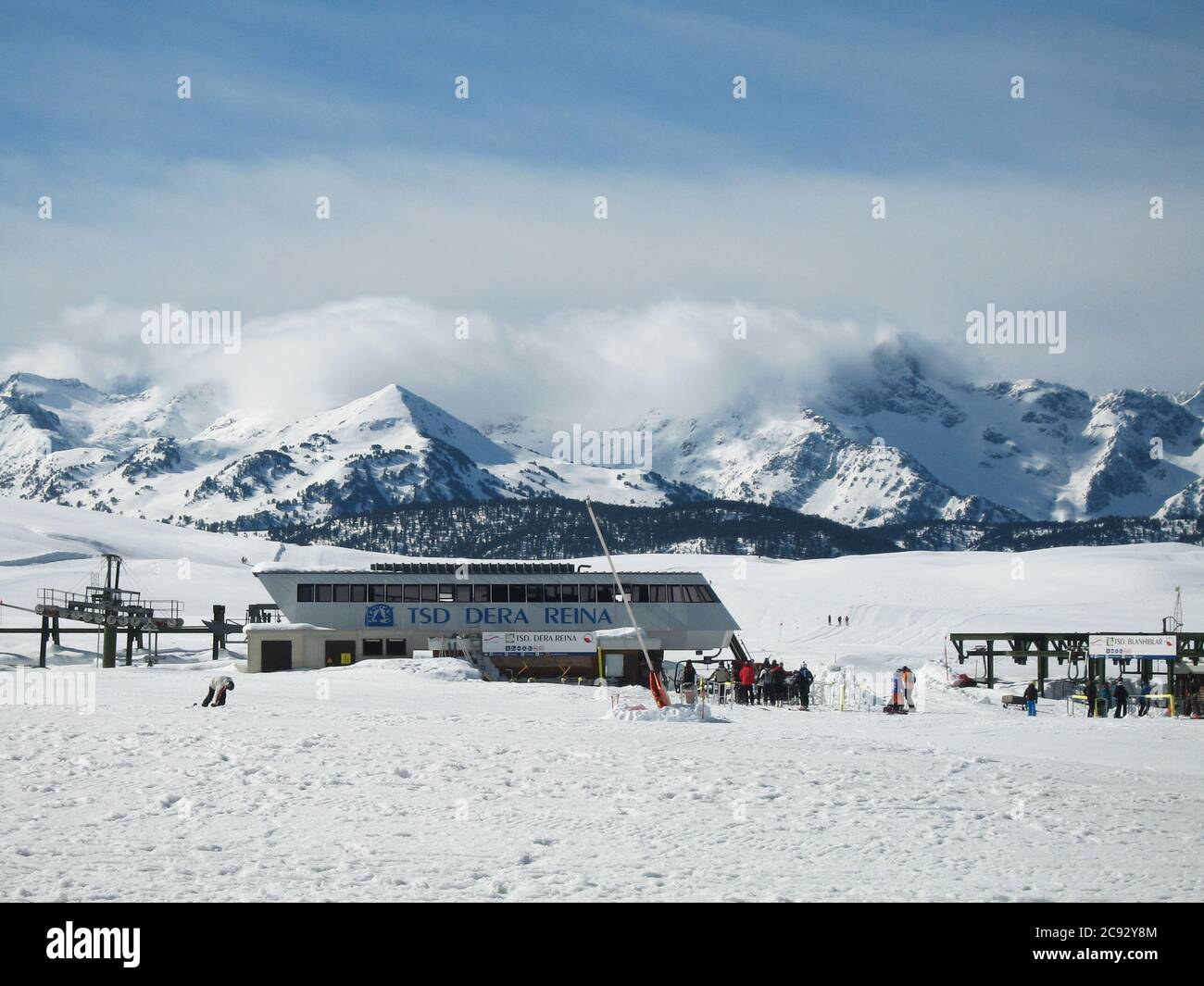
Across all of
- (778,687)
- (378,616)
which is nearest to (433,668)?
(378,616)

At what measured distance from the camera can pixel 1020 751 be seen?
1098 inches

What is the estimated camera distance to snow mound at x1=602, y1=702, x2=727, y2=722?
30.4 meters

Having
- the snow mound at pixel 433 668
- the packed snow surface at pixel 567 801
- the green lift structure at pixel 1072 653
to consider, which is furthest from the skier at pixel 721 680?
the green lift structure at pixel 1072 653

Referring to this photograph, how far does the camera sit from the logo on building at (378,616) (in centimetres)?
5344

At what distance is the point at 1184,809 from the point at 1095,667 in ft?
118

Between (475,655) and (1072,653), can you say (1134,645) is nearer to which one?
(1072,653)

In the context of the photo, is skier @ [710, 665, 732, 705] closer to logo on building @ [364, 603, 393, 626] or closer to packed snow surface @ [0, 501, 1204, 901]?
packed snow surface @ [0, 501, 1204, 901]

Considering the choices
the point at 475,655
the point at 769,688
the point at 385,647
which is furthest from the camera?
the point at 385,647

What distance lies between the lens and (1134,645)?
5153 centimetres

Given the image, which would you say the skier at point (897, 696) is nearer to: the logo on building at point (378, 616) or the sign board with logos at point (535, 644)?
the sign board with logos at point (535, 644)

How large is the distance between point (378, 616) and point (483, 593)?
13.8ft

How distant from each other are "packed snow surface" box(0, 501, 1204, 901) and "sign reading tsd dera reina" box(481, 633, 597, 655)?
47.4 feet
